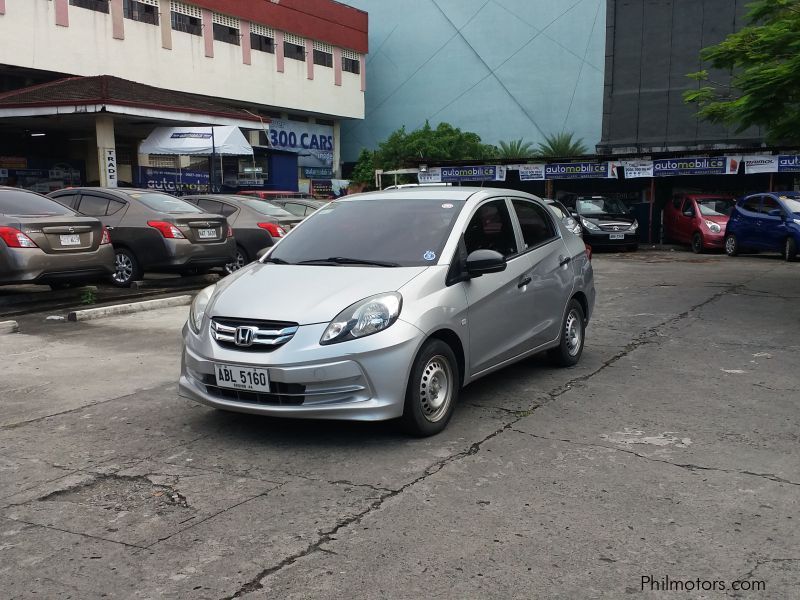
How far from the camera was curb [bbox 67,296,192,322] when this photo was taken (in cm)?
1016

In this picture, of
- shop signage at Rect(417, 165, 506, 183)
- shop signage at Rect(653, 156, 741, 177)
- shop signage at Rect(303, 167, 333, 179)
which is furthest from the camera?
shop signage at Rect(303, 167, 333, 179)

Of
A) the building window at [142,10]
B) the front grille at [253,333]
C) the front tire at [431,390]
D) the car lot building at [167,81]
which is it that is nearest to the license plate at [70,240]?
the front grille at [253,333]

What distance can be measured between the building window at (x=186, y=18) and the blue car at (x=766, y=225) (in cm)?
2788

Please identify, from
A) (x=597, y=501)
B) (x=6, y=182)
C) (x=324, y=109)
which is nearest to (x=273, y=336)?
(x=597, y=501)

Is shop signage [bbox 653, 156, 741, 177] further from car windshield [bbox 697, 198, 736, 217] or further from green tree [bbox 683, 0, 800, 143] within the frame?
green tree [bbox 683, 0, 800, 143]

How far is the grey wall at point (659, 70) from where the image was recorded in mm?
41344

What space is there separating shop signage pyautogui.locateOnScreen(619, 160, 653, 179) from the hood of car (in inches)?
838

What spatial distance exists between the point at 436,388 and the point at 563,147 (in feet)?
143

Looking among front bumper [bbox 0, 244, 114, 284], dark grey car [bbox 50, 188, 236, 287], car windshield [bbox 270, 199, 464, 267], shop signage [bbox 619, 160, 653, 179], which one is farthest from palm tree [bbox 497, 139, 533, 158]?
car windshield [bbox 270, 199, 464, 267]

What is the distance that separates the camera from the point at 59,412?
6016 mm

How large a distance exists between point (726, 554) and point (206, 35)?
40.4 metres

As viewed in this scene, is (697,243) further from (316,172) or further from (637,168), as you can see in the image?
(316,172)

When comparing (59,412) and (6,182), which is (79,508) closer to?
(59,412)

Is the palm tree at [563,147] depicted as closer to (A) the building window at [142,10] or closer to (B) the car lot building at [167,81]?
(B) the car lot building at [167,81]
